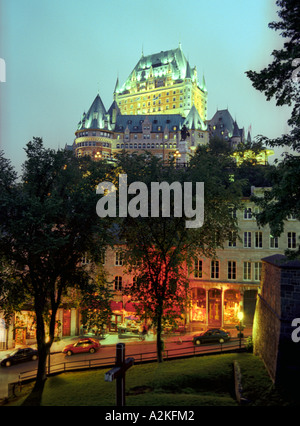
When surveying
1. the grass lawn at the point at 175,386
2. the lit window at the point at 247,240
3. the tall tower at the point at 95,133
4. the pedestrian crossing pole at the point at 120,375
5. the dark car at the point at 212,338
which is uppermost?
the tall tower at the point at 95,133

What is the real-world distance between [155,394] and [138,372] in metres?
5.59

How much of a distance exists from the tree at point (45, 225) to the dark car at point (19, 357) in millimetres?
9301

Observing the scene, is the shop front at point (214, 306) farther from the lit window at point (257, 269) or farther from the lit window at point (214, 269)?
the lit window at point (257, 269)

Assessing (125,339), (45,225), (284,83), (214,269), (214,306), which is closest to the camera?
(284,83)

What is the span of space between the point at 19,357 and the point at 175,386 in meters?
15.7

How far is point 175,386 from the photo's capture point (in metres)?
18.4

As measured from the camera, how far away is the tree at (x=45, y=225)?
59.7 ft

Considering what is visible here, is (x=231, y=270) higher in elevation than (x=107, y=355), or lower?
higher

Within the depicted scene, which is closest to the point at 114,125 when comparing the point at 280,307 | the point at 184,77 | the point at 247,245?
the point at 184,77

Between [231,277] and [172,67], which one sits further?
[172,67]

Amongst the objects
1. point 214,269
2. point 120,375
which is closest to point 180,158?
point 214,269

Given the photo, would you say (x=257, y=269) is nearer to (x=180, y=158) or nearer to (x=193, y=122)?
(x=180, y=158)

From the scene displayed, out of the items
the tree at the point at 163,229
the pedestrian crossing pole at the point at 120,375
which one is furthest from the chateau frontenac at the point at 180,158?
the pedestrian crossing pole at the point at 120,375
